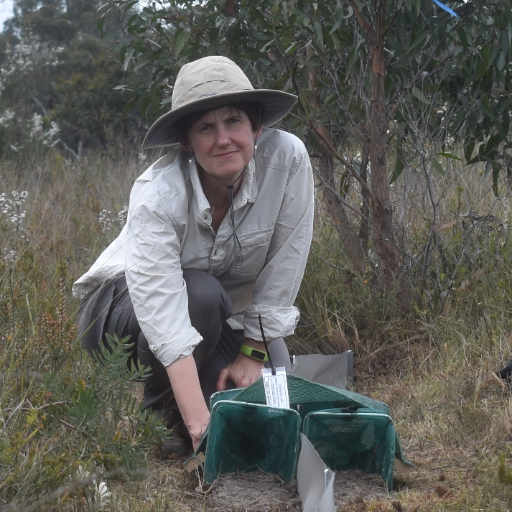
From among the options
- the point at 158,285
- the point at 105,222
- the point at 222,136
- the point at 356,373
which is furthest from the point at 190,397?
the point at 105,222

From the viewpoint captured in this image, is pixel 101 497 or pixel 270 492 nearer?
pixel 101 497

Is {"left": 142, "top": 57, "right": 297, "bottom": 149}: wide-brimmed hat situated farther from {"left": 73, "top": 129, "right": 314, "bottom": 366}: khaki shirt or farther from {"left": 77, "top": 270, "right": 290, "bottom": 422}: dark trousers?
{"left": 77, "top": 270, "right": 290, "bottom": 422}: dark trousers

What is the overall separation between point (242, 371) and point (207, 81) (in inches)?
38.1

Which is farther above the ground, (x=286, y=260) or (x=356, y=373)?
(x=286, y=260)

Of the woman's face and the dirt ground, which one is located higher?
the woman's face

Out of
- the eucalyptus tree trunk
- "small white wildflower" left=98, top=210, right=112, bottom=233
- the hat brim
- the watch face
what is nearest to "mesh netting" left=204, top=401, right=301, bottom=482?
the watch face

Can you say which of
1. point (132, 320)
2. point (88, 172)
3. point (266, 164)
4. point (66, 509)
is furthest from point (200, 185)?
point (88, 172)

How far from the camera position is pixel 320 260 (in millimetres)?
3996

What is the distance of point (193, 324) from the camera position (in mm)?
2799

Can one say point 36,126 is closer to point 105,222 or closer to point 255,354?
point 105,222

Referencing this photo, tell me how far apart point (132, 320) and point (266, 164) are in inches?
27.1

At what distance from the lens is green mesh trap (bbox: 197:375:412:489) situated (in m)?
2.30

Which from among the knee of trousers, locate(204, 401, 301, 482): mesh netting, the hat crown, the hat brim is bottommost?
locate(204, 401, 301, 482): mesh netting

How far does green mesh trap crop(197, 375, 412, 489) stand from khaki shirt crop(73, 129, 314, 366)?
0.27 meters
